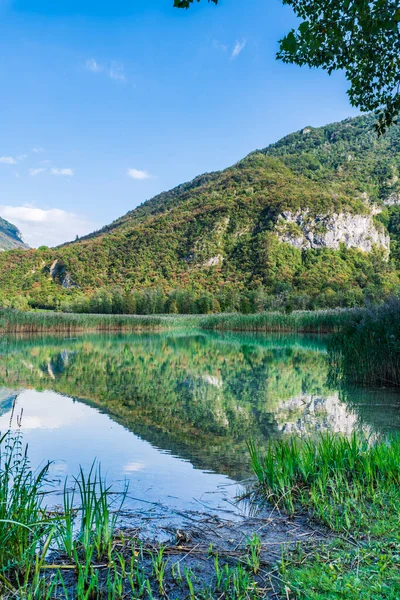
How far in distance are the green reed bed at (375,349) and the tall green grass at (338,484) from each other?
633cm

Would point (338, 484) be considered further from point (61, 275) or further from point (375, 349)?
point (61, 275)

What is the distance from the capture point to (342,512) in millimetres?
3342

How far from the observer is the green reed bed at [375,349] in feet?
34.5

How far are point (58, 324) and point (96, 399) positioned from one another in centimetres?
2899

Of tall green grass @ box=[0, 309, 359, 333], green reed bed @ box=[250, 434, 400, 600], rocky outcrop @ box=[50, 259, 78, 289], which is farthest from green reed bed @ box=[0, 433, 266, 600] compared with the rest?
rocky outcrop @ box=[50, 259, 78, 289]

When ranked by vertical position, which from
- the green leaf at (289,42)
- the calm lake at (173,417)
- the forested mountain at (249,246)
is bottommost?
the calm lake at (173,417)

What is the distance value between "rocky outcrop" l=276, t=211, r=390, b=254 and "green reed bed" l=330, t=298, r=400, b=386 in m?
77.1

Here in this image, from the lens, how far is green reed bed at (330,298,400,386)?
10.5 meters

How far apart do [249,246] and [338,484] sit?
85342mm

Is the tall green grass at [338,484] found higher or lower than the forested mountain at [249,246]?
lower

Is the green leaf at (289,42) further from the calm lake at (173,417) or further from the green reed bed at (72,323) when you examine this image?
the green reed bed at (72,323)

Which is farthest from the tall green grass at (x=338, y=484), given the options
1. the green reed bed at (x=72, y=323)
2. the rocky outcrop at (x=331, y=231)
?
the rocky outcrop at (x=331, y=231)

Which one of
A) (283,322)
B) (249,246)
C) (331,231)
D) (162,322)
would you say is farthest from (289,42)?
(331,231)

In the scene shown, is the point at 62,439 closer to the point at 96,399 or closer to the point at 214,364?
the point at 96,399
